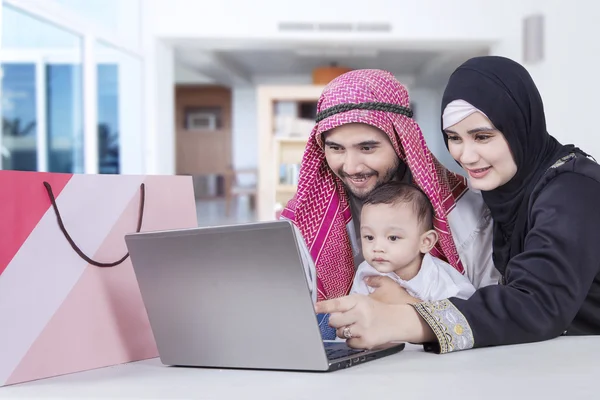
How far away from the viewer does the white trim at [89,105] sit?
6047 mm

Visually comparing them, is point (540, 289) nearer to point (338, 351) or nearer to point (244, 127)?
point (338, 351)

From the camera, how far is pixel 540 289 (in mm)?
1078

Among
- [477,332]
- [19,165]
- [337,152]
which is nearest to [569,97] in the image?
[19,165]

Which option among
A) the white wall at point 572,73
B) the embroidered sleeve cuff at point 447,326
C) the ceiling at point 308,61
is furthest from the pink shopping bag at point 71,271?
A: the ceiling at point 308,61

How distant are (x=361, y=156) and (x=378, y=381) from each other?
75cm

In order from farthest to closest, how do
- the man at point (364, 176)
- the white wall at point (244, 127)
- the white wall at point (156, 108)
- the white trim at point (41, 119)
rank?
the white wall at point (244, 127), the white wall at point (156, 108), the white trim at point (41, 119), the man at point (364, 176)

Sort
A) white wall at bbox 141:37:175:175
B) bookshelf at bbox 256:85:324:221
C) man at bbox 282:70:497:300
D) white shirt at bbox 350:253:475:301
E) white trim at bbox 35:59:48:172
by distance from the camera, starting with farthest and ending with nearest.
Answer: white wall at bbox 141:37:175:175
white trim at bbox 35:59:48:172
bookshelf at bbox 256:85:324:221
man at bbox 282:70:497:300
white shirt at bbox 350:253:475:301

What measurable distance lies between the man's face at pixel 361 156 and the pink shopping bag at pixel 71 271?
20.6 inches

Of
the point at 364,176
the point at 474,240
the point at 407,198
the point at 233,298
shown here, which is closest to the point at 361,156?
the point at 364,176

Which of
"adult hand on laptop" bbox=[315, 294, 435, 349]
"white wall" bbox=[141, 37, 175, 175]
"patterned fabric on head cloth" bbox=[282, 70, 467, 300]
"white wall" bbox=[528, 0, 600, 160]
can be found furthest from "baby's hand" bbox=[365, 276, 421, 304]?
"white wall" bbox=[141, 37, 175, 175]

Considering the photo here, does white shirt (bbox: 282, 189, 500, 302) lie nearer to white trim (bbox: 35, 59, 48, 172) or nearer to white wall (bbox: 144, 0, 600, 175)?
white trim (bbox: 35, 59, 48, 172)

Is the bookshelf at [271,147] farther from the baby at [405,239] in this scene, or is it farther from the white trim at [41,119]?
the baby at [405,239]

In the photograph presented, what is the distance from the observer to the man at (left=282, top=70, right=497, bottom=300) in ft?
4.86

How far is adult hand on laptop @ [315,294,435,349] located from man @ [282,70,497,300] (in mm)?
433
